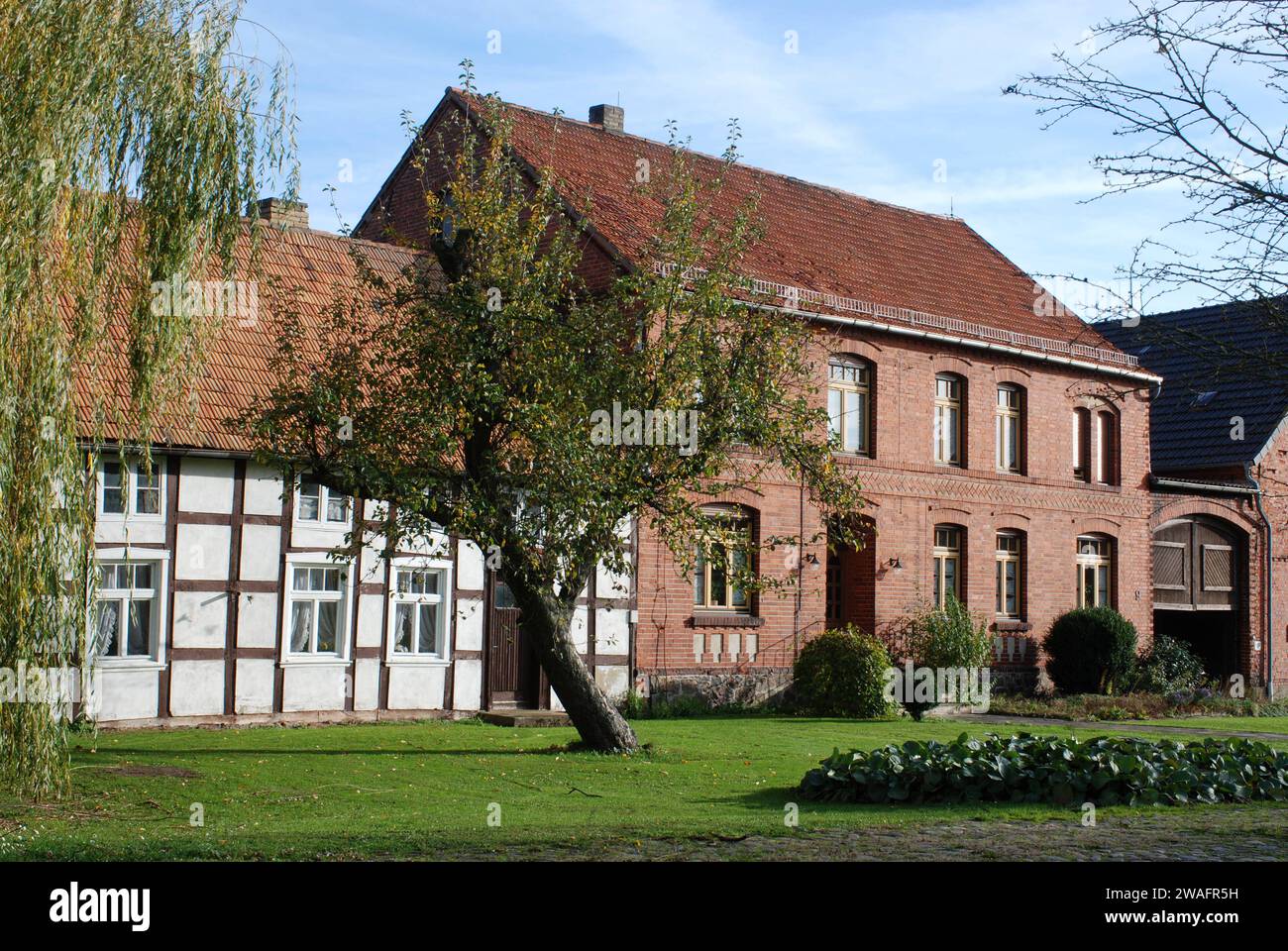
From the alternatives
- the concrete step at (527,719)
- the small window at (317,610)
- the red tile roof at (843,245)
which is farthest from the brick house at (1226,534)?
the small window at (317,610)

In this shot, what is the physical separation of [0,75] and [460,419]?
19.9 feet

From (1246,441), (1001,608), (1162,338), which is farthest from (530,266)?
(1246,441)

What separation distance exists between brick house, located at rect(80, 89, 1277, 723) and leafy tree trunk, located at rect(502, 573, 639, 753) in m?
1.35

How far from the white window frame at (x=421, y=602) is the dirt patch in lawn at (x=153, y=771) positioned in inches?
235

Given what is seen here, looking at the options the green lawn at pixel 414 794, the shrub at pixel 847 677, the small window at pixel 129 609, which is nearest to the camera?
the green lawn at pixel 414 794

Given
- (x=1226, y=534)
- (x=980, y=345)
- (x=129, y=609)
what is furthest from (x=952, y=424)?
(x=129, y=609)

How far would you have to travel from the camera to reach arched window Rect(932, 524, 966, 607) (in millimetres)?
26672

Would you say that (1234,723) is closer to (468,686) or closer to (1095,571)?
(1095,571)

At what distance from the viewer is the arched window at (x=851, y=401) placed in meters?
25.0

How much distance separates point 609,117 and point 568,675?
602 inches

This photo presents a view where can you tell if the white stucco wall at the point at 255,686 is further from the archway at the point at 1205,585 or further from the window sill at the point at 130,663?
the archway at the point at 1205,585

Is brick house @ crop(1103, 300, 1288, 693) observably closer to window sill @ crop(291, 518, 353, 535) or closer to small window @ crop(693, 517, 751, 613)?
small window @ crop(693, 517, 751, 613)
